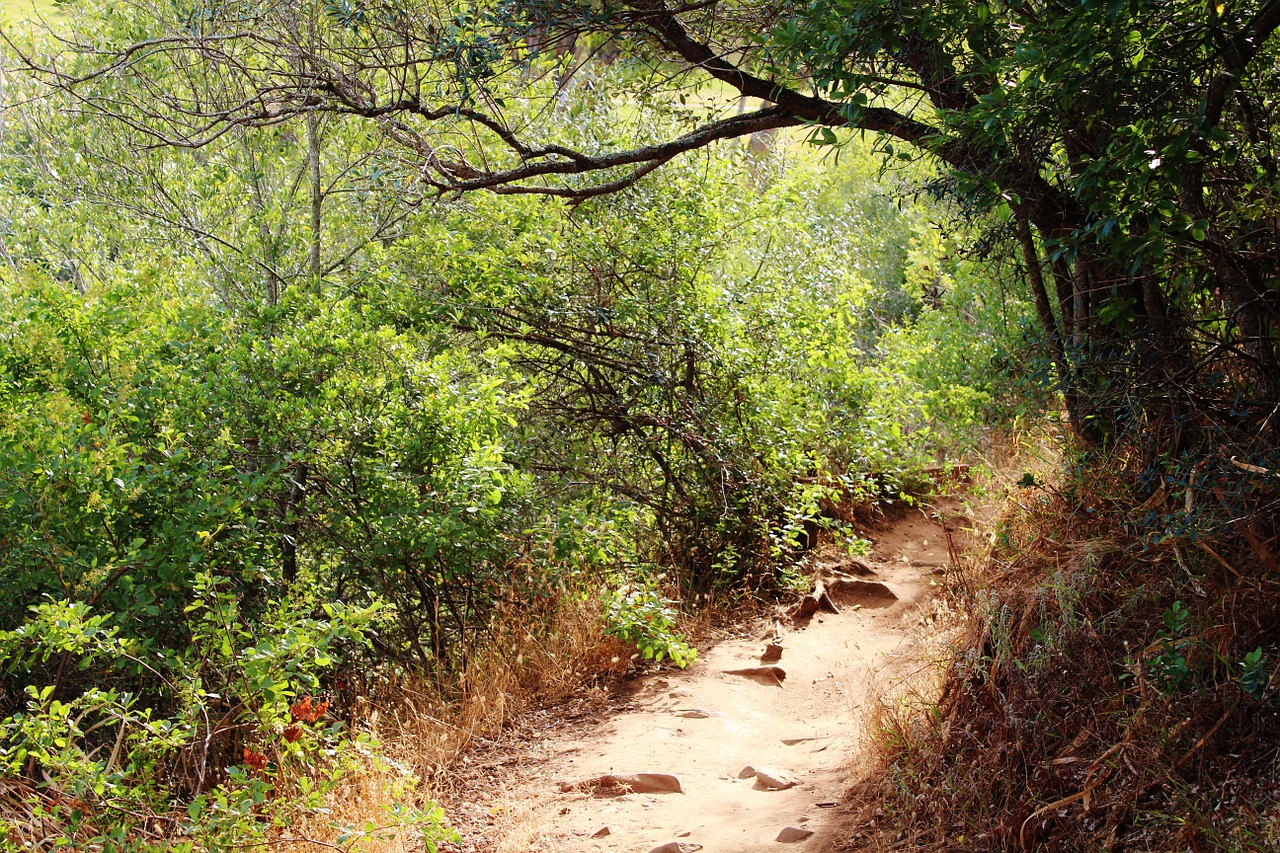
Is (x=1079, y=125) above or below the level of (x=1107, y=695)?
above

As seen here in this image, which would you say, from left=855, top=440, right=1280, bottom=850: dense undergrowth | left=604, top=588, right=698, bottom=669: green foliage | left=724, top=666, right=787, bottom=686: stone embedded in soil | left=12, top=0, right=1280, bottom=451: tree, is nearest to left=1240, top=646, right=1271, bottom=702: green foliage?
left=855, top=440, right=1280, bottom=850: dense undergrowth

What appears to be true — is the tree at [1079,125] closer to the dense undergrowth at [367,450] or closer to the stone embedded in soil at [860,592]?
the dense undergrowth at [367,450]

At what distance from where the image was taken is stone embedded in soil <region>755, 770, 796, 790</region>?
16.9 feet

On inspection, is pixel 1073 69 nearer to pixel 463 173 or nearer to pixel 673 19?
pixel 673 19

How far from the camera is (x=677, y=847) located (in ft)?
14.6

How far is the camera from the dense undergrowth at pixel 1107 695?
11.0 feet

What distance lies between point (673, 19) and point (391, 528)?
3.22 meters

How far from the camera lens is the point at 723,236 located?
8.59 metres

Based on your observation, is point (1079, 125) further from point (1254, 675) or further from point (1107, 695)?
point (1107, 695)

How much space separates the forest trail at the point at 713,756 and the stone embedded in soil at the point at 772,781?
0.03 feet

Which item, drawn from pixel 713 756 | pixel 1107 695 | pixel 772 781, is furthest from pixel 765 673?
pixel 1107 695

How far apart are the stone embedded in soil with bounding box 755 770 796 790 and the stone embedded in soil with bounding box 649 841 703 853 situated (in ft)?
2.57

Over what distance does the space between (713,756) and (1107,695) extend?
240cm

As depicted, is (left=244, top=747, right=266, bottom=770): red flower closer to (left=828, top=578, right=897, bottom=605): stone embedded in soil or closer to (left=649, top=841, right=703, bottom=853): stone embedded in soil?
(left=649, top=841, right=703, bottom=853): stone embedded in soil
